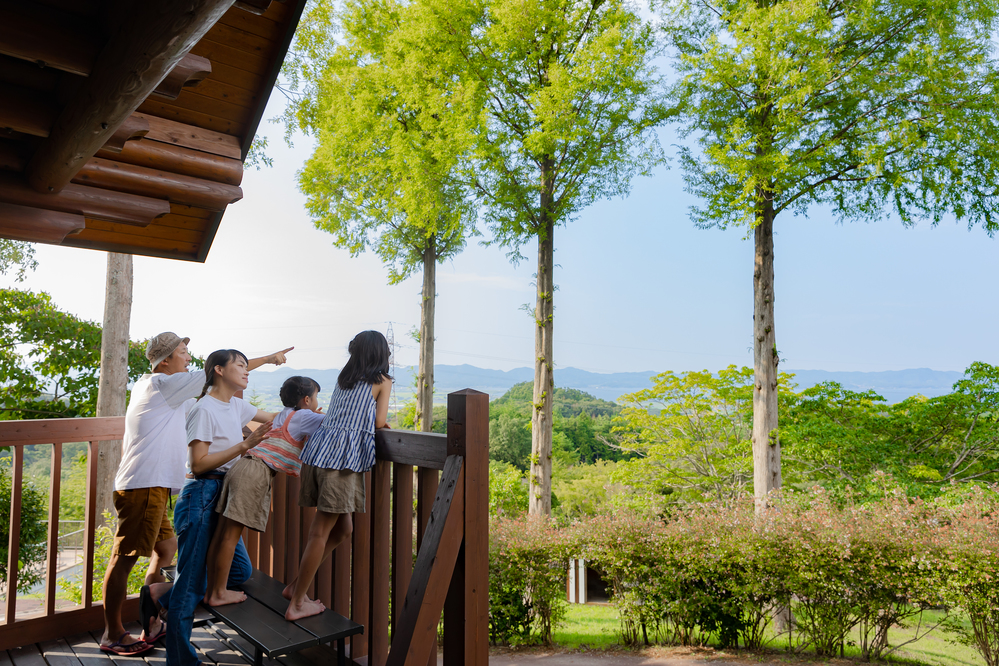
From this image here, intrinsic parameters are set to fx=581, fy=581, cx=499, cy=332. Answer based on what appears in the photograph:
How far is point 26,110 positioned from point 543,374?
7.30 m

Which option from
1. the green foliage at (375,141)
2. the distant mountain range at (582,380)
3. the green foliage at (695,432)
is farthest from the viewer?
the distant mountain range at (582,380)

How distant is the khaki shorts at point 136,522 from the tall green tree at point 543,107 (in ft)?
20.5

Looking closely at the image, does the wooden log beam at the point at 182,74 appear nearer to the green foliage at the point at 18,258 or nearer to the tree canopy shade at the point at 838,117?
the tree canopy shade at the point at 838,117

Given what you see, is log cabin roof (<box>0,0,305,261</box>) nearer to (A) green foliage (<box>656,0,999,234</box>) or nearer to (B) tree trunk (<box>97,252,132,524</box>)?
(B) tree trunk (<box>97,252,132,524</box>)

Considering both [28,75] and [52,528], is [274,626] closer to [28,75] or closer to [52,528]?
[52,528]

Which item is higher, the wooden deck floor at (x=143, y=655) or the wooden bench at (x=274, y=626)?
the wooden bench at (x=274, y=626)

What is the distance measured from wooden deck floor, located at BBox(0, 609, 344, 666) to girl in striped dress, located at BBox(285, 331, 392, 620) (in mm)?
427

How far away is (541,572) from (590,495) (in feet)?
31.7

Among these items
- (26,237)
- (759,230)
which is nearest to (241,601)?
(26,237)

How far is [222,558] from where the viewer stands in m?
2.34

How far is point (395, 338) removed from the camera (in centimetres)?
1436

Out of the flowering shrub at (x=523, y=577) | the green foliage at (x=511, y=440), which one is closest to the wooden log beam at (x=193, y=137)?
the flowering shrub at (x=523, y=577)

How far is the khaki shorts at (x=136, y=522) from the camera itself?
105 inches

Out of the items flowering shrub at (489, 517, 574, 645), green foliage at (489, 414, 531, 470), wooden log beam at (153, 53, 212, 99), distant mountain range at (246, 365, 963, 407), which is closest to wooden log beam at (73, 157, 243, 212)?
wooden log beam at (153, 53, 212, 99)
